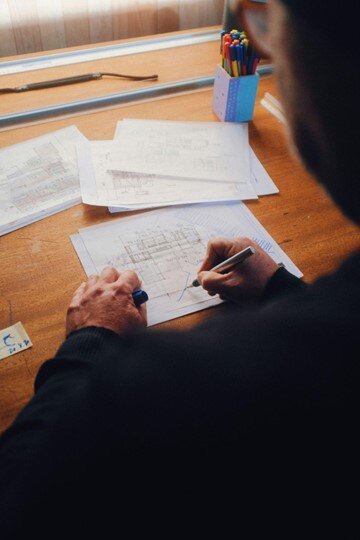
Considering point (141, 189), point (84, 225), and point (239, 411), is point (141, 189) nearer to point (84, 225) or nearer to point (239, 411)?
point (84, 225)

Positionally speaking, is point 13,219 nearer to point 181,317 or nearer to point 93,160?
point 93,160

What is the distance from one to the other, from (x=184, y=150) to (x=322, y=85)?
705 mm

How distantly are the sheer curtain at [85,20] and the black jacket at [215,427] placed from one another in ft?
5.30

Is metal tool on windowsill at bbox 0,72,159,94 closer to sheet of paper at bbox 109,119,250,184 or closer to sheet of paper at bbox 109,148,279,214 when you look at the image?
sheet of paper at bbox 109,119,250,184

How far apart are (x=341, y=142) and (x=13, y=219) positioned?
0.69 m

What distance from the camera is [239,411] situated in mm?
397

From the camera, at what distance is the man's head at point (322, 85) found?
16.4 inches

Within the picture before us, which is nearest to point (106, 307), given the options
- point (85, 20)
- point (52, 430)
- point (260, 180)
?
point (52, 430)

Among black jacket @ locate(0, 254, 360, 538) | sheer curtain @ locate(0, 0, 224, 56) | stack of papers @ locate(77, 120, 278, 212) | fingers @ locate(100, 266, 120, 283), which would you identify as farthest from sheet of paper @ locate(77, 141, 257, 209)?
sheer curtain @ locate(0, 0, 224, 56)

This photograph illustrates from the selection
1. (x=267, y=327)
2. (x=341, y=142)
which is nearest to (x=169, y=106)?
(x=341, y=142)

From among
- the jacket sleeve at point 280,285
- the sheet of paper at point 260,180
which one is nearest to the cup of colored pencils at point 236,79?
the sheet of paper at point 260,180

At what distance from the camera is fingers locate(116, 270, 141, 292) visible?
0.82 metres

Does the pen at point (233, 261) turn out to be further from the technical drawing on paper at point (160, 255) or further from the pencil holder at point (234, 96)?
the pencil holder at point (234, 96)

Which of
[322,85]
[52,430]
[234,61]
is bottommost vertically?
[52,430]
